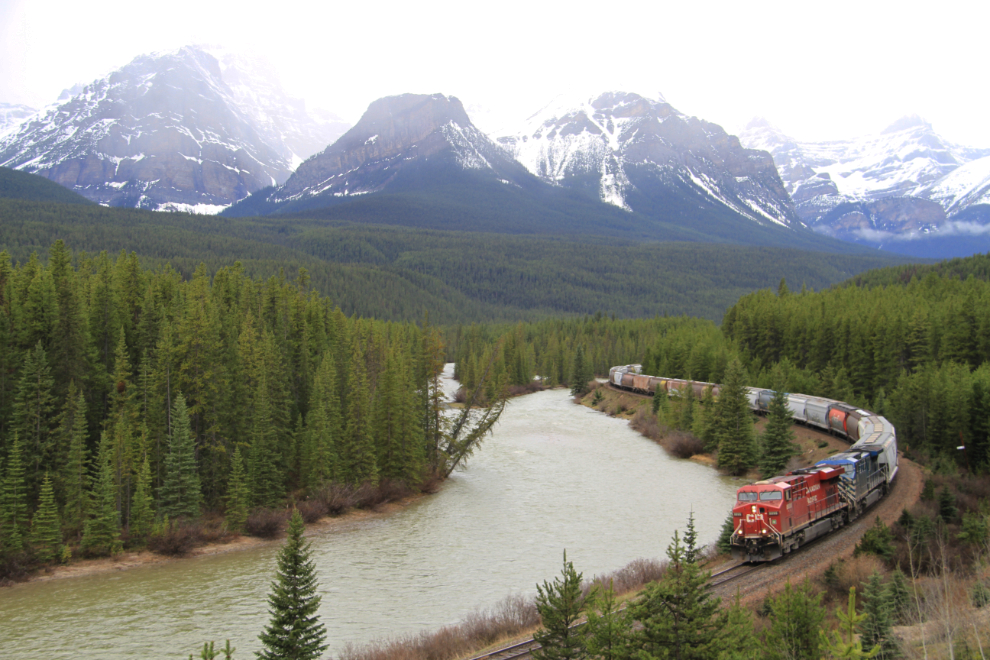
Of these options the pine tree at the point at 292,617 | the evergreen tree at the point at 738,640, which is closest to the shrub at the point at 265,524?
the pine tree at the point at 292,617

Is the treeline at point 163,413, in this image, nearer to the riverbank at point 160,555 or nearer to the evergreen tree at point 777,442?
the riverbank at point 160,555

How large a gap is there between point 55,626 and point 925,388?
56880 millimetres

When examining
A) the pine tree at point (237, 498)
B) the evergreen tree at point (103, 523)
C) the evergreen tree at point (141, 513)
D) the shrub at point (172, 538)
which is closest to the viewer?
the evergreen tree at point (103, 523)

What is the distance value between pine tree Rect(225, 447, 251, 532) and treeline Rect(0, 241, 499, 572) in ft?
0.39

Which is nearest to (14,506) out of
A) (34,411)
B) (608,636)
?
(34,411)

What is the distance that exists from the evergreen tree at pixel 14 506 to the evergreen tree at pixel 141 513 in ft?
17.6

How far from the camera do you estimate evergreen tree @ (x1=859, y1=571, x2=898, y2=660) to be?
17273 mm

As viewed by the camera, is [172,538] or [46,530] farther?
[172,538]

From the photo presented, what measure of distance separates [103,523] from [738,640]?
37.3m

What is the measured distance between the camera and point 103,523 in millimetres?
41188

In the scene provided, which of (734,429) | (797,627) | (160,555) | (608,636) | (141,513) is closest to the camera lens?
(608,636)

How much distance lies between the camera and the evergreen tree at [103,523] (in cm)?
4075

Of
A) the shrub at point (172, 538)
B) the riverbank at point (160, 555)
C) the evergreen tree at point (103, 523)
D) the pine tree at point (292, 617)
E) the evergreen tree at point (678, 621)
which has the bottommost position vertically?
the riverbank at point (160, 555)

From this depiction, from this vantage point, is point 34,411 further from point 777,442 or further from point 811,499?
point 777,442
